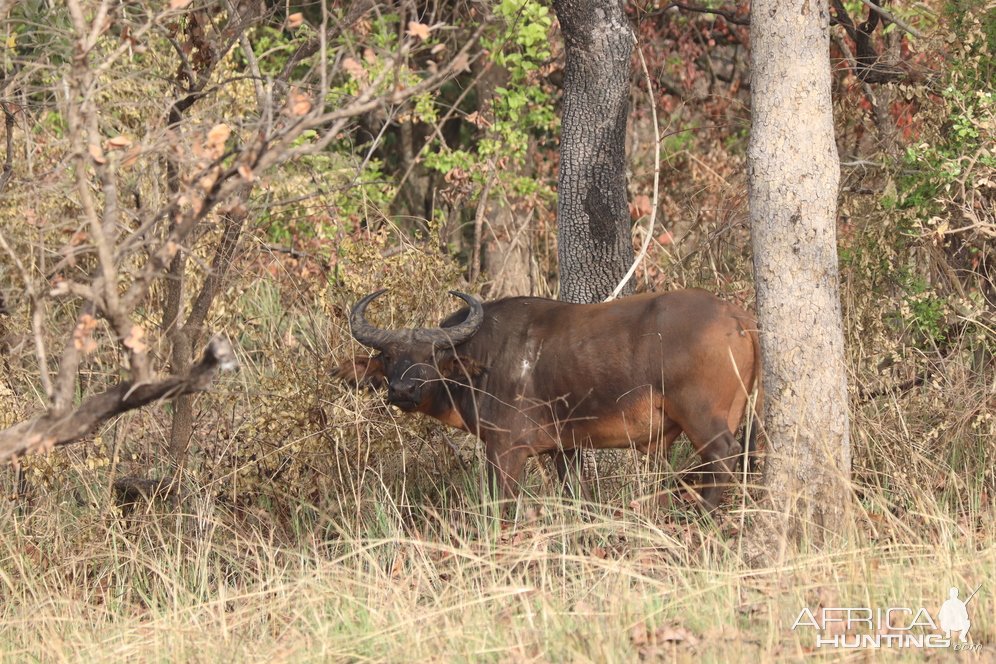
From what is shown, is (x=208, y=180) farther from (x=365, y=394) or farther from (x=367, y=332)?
(x=365, y=394)

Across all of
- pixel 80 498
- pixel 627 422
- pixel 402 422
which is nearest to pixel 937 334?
pixel 627 422

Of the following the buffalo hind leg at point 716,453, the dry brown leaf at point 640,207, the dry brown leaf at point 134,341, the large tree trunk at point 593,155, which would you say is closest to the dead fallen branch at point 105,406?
A: the dry brown leaf at point 134,341

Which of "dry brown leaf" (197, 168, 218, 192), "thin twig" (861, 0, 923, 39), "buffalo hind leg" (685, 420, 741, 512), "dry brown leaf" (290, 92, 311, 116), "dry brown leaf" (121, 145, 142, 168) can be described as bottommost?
"buffalo hind leg" (685, 420, 741, 512)

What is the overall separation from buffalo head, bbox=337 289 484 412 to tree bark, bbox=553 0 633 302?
85 cm

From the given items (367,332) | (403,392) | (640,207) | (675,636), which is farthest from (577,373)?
(640,207)

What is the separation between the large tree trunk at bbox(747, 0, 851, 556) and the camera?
6.57 m

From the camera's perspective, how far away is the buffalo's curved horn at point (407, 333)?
302 inches

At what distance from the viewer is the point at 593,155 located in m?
8.05

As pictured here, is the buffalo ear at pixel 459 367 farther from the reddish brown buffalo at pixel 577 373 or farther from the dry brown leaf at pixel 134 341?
the dry brown leaf at pixel 134 341

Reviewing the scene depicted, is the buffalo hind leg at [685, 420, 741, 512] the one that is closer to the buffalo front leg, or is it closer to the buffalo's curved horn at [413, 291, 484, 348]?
the buffalo front leg

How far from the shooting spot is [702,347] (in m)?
7.00

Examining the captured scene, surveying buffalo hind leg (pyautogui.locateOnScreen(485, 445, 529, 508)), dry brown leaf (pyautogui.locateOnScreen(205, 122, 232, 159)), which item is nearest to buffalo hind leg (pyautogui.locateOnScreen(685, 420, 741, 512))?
buffalo hind leg (pyautogui.locateOnScreen(485, 445, 529, 508))

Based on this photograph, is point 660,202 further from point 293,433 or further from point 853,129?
point 293,433

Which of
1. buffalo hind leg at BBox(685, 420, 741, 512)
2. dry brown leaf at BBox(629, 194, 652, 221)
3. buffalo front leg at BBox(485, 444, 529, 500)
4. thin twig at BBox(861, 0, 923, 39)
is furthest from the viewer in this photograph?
dry brown leaf at BBox(629, 194, 652, 221)
